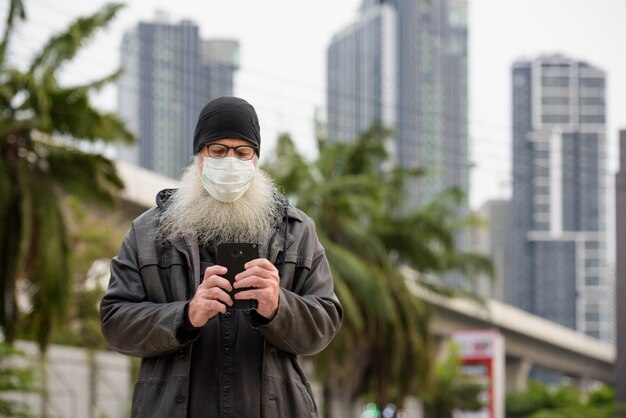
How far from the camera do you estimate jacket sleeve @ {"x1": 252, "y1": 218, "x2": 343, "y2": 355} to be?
3.47 metres

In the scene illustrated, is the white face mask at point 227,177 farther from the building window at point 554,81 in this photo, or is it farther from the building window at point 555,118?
the building window at point 555,118

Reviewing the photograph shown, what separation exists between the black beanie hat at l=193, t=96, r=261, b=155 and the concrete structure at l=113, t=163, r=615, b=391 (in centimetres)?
4915

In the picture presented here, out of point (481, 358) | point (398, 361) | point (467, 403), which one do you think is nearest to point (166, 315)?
point (398, 361)

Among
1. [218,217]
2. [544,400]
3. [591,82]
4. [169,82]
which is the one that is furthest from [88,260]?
[591,82]

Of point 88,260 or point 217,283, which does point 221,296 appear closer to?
point 217,283

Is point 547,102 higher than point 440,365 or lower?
higher

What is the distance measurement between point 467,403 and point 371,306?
3319cm

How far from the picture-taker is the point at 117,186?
67.4 feet

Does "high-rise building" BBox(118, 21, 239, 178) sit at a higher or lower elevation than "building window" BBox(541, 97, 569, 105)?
lower

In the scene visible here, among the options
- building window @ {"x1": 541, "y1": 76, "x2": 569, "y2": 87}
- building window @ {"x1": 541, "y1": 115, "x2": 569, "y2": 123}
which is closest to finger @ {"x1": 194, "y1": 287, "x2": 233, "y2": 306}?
→ building window @ {"x1": 541, "y1": 76, "x2": 569, "y2": 87}

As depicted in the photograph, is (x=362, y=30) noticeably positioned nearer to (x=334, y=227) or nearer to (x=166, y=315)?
(x=334, y=227)

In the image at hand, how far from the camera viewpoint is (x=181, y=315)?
3463 mm

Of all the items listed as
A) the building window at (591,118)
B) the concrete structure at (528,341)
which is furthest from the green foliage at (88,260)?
the building window at (591,118)

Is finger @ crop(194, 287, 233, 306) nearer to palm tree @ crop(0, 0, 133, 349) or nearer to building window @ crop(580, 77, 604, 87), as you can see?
palm tree @ crop(0, 0, 133, 349)
